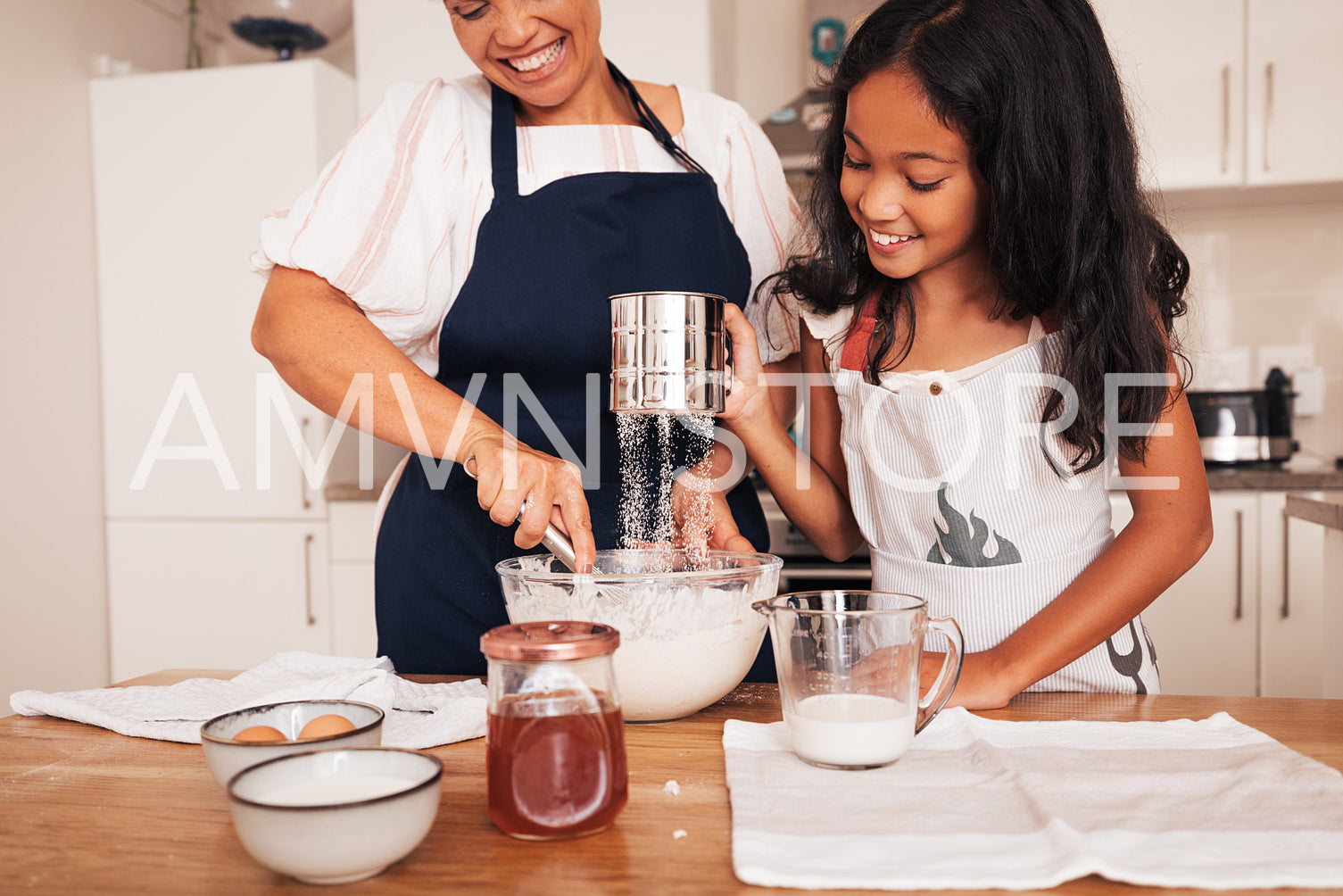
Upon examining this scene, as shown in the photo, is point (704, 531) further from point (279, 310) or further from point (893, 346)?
point (279, 310)

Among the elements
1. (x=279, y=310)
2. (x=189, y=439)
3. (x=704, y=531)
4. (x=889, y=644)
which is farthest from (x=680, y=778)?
(x=189, y=439)

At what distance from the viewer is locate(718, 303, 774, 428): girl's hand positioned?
1.06 meters

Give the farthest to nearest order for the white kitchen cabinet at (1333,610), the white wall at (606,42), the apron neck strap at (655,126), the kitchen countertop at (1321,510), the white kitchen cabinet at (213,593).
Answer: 1. the white kitchen cabinet at (213,593)
2. the white wall at (606,42)
3. the white kitchen cabinet at (1333,610)
4. the kitchen countertop at (1321,510)
5. the apron neck strap at (655,126)

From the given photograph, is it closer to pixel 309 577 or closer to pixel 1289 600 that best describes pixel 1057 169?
pixel 1289 600

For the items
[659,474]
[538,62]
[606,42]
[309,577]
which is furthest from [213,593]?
[538,62]

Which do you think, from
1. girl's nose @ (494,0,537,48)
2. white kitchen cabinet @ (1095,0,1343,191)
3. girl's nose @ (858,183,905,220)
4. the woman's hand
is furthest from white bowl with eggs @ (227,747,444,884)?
white kitchen cabinet @ (1095,0,1343,191)

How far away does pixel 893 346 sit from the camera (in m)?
1.13

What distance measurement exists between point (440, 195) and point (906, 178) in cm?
49

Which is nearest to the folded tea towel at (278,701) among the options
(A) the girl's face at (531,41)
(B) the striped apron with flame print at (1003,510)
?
(B) the striped apron with flame print at (1003,510)

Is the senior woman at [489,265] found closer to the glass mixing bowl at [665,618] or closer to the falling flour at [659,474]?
the falling flour at [659,474]

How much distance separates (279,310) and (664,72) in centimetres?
147

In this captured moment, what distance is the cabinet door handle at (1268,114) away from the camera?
230 centimetres

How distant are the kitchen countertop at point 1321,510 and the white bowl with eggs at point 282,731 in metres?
1.27

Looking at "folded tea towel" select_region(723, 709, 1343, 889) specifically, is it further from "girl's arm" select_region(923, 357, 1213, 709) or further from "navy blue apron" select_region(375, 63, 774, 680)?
"navy blue apron" select_region(375, 63, 774, 680)
